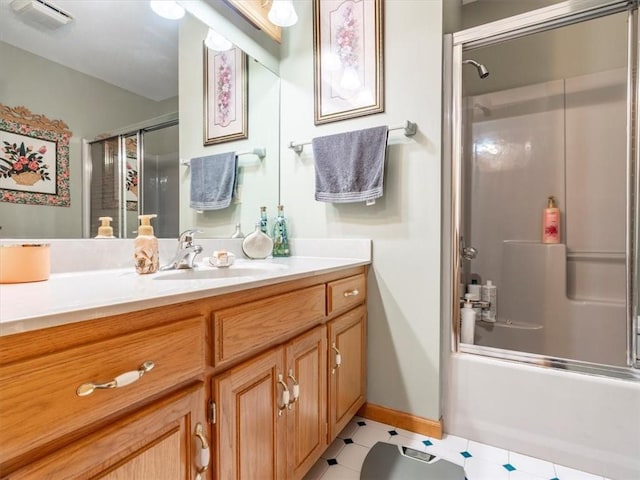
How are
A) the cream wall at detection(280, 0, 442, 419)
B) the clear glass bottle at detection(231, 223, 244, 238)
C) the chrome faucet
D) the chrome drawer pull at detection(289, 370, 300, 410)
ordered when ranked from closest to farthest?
the chrome drawer pull at detection(289, 370, 300, 410)
the chrome faucet
the cream wall at detection(280, 0, 442, 419)
the clear glass bottle at detection(231, 223, 244, 238)

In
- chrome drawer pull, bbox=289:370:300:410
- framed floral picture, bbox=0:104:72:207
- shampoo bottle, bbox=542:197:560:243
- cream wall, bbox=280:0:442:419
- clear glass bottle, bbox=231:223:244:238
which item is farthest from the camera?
shampoo bottle, bbox=542:197:560:243

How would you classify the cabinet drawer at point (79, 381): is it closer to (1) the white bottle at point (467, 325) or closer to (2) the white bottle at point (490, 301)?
(1) the white bottle at point (467, 325)

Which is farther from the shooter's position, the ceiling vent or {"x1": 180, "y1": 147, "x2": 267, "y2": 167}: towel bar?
{"x1": 180, "y1": 147, "x2": 267, "y2": 167}: towel bar

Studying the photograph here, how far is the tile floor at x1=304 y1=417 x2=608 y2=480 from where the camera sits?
1.25 m

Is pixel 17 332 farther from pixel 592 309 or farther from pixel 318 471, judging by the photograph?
pixel 592 309

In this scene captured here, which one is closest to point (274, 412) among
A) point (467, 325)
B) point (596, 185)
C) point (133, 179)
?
point (133, 179)

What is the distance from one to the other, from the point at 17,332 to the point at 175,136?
1100 mm

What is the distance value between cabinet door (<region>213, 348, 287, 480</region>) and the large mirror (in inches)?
27.9

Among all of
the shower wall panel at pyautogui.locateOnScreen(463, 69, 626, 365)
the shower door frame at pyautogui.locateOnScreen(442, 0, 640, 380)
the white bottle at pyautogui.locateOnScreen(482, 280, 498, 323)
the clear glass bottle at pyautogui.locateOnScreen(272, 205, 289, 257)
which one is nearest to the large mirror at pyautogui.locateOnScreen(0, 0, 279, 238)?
the clear glass bottle at pyautogui.locateOnScreen(272, 205, 289, 257)

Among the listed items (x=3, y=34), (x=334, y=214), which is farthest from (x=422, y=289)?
(x=3, y=34)

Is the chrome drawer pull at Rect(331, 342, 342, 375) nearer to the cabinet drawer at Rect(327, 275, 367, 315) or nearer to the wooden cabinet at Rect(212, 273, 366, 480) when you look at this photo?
the wooden cabinet at Rect(212, 273, 366, 480)

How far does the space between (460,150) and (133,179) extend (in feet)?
4.44

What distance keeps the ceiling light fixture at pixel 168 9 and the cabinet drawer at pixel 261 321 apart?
126 centimetres

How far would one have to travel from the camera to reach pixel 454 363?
149 centimetres
